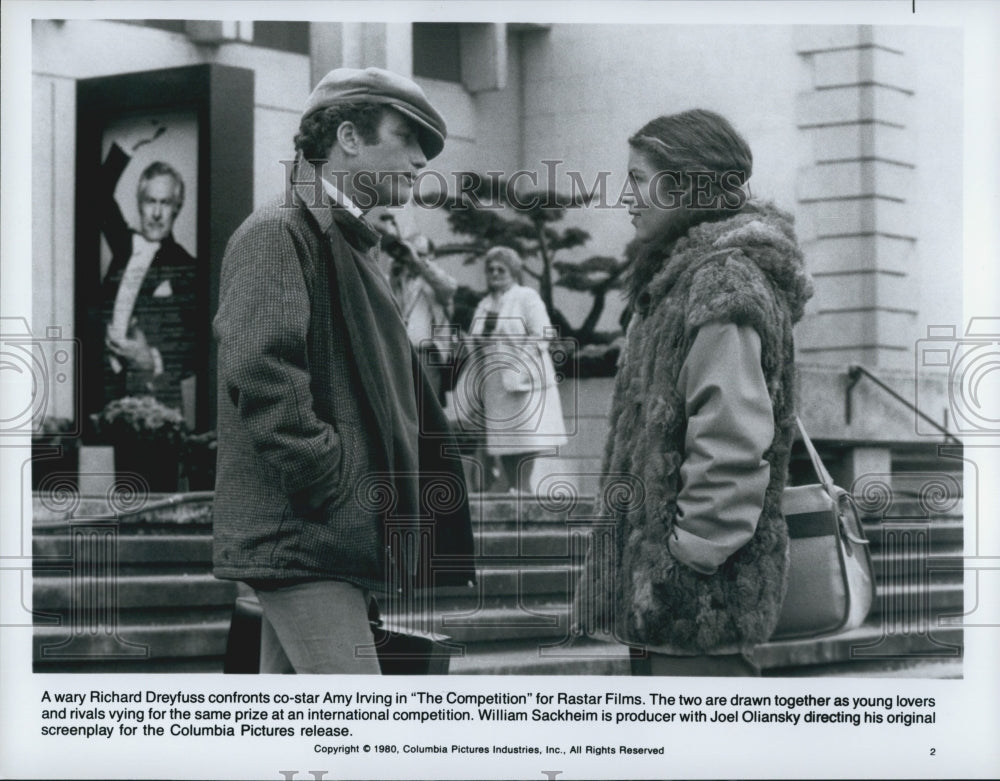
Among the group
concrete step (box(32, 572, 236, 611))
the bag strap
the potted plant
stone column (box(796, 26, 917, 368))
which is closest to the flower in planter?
the potted plant

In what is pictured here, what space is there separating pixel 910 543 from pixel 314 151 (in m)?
2.06

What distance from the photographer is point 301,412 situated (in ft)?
13.1

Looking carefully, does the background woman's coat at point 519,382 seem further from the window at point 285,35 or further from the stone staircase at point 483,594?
the window at point 285,35

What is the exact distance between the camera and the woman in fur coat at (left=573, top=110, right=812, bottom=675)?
153 inches

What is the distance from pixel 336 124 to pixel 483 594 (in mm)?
1408

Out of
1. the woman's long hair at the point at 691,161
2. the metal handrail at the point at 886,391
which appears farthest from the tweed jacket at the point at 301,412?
the metal handrail at the point at 886,391

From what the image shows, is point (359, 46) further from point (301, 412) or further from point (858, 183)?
point (858, 183)

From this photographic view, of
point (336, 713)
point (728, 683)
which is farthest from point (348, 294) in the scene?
point (728, 683)

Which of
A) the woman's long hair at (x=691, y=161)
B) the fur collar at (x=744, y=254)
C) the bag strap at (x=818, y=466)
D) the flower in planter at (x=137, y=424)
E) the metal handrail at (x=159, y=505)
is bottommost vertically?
the metal handrail at (x=159, y=505)

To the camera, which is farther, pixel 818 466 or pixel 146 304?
pixel 146 304

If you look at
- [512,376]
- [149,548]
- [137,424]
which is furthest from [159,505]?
[512,376]

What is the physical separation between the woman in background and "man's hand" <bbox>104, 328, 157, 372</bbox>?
97cm

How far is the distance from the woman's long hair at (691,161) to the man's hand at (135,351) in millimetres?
1475

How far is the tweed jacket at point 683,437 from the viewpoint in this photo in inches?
155
